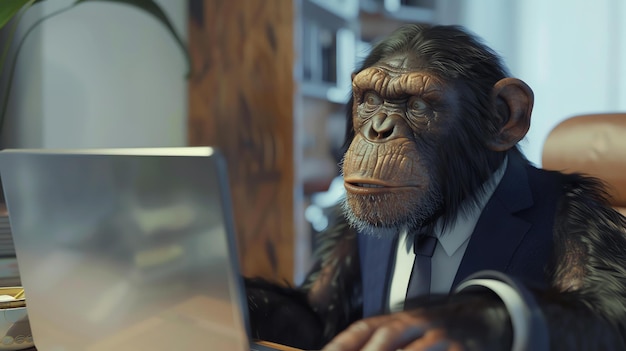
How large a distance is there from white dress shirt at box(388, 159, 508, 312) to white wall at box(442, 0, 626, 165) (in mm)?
1198

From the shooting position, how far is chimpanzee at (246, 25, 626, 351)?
0.76 meters

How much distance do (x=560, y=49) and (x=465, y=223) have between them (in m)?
1.38

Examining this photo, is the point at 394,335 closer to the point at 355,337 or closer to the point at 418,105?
the point at 355,337

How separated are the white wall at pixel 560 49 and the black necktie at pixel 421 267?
1253 millimetres

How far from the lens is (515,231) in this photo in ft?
2.52

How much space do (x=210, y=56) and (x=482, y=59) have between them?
5.52 feet

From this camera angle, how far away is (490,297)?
0.54 m

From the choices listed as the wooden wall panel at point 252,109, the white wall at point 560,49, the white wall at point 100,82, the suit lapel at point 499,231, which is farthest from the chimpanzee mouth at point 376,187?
the white wall at point 100,82

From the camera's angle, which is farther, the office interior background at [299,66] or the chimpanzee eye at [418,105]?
the office interior background at [299,66]

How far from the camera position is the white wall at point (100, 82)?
6.95ft

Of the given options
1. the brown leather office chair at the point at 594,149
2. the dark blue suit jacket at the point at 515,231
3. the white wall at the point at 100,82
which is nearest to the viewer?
the dark blue suit jacket at the point at 515,231

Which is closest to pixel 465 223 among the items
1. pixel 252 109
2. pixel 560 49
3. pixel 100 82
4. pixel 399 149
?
pixel 399 149

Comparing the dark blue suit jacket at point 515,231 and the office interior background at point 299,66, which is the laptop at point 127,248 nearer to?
the dark blue suit jacket at point 515,231

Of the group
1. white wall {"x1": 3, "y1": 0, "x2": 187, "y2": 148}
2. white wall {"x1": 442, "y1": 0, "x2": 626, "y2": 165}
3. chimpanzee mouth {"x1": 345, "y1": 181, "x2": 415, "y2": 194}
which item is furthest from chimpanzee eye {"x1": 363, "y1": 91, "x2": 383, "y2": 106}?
white wall {"x1": 3, "y1": 0, "x2": 187, "y2": 148}
